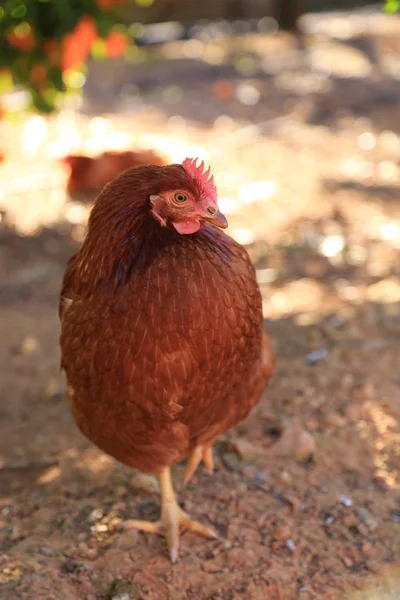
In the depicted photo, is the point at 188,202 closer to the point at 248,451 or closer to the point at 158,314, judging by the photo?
the point at 158,314

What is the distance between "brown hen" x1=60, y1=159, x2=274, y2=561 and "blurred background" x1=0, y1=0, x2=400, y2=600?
18.6 inches

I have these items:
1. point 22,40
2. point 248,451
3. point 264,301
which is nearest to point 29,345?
point 264,301

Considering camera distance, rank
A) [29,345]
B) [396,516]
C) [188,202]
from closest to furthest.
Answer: [188,202]
[396,516]
[29,345]

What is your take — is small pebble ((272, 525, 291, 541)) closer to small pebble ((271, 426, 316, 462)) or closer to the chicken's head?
small pebble ((271, 426, 316, 462))

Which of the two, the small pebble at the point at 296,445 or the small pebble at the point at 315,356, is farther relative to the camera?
the small pebble at the point at 315,356

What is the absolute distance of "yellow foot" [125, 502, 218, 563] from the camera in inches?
105

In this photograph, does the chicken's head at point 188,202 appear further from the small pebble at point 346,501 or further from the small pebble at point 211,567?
the small pebble at point 346,501

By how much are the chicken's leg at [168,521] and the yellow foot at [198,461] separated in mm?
140

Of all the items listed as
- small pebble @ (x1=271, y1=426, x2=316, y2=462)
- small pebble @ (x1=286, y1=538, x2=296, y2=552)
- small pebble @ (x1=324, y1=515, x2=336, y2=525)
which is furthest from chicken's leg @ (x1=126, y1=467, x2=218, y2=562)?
small pebble @ (x1=271, y1=426, x2=316, y2=462)

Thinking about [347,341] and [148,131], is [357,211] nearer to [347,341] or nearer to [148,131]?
[347,341]

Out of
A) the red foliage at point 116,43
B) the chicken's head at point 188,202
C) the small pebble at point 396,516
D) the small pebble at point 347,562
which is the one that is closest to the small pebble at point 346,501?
the small pebble at point 396,516

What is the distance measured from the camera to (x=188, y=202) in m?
2.14

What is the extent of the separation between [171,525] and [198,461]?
11.7 inches

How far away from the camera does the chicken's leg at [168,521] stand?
267 cm
